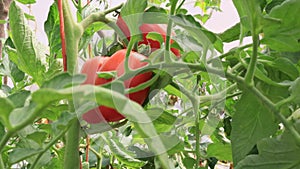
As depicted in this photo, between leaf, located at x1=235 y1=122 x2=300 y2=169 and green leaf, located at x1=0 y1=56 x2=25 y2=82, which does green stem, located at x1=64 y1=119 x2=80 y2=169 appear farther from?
green leaf, located at x1=0 y1=56 x2=25 y2=82

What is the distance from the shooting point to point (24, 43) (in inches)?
20.8

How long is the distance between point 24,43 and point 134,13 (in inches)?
6.6

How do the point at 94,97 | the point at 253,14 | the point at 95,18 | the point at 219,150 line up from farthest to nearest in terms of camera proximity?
1. the point at 219,150
2. the point at 95,18
3. the point at 253,14
4. the point at 94,97

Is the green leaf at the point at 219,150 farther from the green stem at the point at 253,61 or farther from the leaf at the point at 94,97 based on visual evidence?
the leaf at the point at 94,97

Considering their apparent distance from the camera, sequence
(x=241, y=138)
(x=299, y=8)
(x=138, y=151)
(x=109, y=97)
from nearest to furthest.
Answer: (x=109, y=97), (x=299, y=8), (x=241, y=138), (x=138, y=151)

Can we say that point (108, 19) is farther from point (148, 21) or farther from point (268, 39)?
point (268, 39)

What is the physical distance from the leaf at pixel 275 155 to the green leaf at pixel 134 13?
16 centimetres

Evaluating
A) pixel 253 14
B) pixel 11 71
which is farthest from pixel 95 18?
pixel 11 71

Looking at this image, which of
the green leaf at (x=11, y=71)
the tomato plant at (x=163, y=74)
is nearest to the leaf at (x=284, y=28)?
the tomato plant at (x=163, y=74)

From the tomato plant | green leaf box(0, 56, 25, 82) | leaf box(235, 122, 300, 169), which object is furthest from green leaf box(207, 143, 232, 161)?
green leaf box(0, 56, 25, 82)

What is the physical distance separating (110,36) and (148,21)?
9cm

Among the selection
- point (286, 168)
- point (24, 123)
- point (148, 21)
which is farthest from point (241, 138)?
point (24, 123)

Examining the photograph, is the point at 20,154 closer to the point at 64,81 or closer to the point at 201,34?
the point at 64,81

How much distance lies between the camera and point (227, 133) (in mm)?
690
